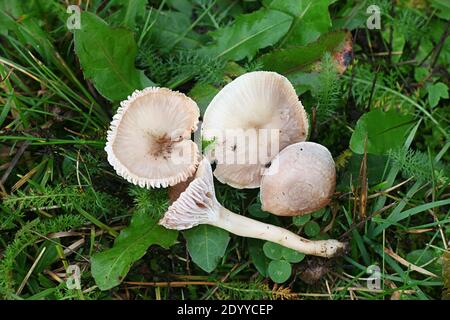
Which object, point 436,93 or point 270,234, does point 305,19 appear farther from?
point 270,234

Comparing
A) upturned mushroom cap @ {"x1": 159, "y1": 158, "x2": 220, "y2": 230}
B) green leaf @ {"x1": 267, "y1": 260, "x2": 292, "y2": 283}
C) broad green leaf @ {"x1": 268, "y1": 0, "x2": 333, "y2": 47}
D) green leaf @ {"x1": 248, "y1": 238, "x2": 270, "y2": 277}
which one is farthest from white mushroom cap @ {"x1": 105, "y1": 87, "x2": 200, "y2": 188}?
broad green leaf @ {"x1": 268, "y1": 0, "x2": 333, "y2": 47}

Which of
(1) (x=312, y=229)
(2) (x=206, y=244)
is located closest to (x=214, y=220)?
(2) (x=206, y=244)

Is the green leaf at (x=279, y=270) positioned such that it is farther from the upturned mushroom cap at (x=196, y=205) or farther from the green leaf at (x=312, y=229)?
the upturned mushroom cap at (x=196, y=205)

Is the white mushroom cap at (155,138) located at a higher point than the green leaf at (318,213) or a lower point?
higher

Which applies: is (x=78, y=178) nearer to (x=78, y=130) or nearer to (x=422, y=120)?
(x=78, y=130)

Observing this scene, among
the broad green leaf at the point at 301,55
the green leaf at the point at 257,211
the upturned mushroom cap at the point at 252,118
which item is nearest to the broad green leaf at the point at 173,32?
the broad green leaf at the point at 301,55
